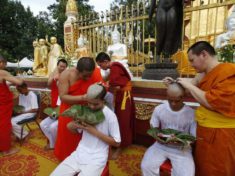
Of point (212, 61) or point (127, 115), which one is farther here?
point (127, 115)

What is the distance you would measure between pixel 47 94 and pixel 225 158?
502cm

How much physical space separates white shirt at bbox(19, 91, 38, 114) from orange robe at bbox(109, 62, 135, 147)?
189 cm

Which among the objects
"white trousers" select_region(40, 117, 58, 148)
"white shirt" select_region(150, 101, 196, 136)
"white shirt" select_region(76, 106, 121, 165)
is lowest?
"white trousers" select_region(40, 117, 58, 148)

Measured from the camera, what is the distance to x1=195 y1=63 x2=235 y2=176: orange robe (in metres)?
1.80

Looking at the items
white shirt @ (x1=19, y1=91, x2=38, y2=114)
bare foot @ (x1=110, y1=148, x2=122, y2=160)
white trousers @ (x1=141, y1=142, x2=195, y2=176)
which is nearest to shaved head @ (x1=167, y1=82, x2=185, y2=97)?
white trousers @ (x1=141, y1=142, x2=195, y2=176)

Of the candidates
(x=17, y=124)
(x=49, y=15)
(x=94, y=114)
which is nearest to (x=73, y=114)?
(x=94, y=114)

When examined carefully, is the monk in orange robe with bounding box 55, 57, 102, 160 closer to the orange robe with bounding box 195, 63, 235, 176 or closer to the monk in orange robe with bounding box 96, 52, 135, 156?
the monk in orange robe with bounding box 96, 52, 135, 156

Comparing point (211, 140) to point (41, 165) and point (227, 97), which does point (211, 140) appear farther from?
point (41, 165)

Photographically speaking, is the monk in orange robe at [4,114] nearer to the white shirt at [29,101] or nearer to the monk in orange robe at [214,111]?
the white shirt at [29,101]

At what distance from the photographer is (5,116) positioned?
12.1 ft

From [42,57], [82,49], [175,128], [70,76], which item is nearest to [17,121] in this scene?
[70,76]

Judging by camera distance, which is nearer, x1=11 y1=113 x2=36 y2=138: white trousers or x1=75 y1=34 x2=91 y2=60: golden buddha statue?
x1=11 y1=113 x2=36 y2=138: white trousers

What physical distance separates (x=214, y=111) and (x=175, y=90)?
1.23ft

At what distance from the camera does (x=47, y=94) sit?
6.05 m
